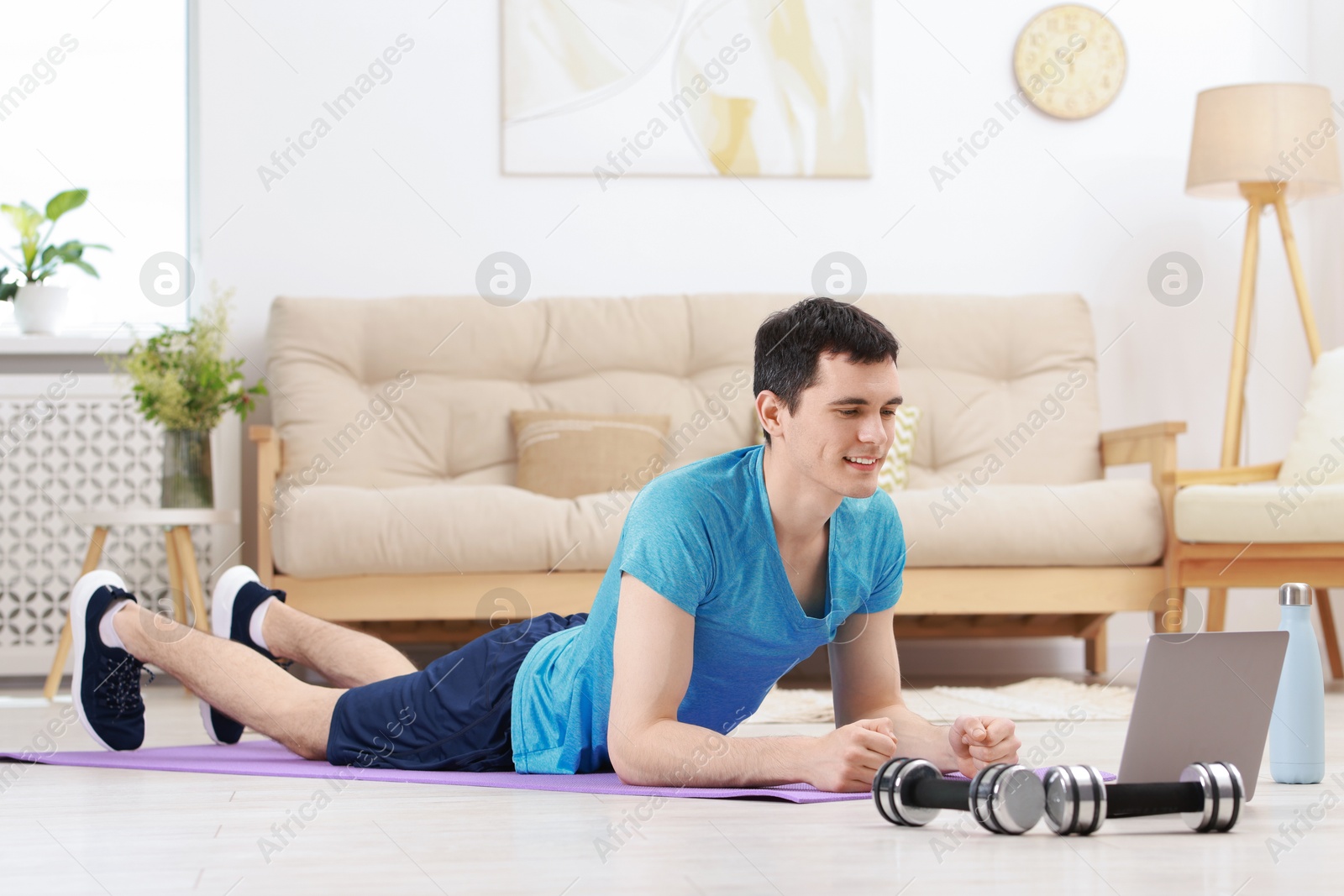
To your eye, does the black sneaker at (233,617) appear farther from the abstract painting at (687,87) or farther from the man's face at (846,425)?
the abstract painting at (687,87)

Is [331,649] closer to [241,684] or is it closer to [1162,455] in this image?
[241,684]

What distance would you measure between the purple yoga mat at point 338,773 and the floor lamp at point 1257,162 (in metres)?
2.47

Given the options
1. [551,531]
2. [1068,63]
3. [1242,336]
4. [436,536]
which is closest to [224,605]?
[436,536]

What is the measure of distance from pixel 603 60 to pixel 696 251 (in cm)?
64

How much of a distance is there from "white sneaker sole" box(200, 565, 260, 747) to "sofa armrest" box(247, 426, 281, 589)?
0.86 m

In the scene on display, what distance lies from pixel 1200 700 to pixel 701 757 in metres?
0.53

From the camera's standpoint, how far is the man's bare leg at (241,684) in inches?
73.2

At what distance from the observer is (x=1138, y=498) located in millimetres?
3047

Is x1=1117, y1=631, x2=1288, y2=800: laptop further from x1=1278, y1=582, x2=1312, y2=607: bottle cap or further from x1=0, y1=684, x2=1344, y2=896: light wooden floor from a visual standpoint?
x1=1278, y1=582, x2=1312, y2=607: bottle cap

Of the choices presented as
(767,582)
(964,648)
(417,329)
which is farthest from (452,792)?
(964,648)

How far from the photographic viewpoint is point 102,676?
195 centimetres

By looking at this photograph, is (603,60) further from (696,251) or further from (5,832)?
(5,832)

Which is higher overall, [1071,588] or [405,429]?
[405,429]

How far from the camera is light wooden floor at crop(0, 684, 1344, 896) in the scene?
108 centimetres
